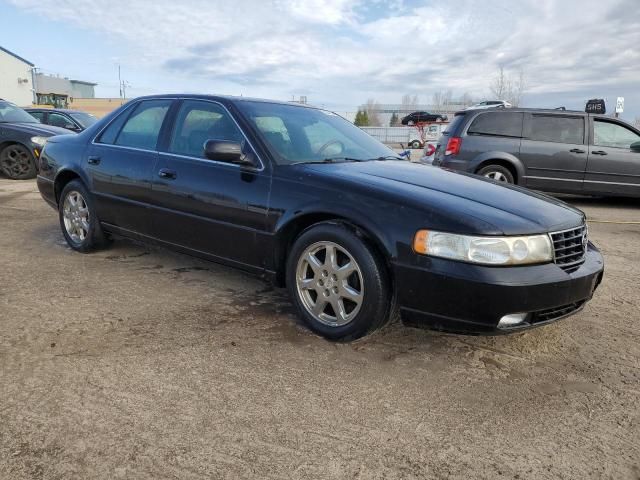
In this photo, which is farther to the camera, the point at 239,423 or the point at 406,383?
the point at 406,383

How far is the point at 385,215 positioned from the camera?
279 centimetres

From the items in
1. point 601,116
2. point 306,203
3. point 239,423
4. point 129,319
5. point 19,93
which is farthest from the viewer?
point 19,93

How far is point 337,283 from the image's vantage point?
2982 mm

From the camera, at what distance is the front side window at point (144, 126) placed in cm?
415

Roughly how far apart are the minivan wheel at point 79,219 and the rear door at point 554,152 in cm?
663

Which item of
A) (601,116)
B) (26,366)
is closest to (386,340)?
(26,366)

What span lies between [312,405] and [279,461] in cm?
42

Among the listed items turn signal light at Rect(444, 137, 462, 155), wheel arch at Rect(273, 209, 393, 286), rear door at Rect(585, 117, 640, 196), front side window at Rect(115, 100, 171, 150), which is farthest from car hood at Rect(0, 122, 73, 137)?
rear door at Rect(585, 117, 640, 196)

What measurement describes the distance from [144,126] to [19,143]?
733 cm

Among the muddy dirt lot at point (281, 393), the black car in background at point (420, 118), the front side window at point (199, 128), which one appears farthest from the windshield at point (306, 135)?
the black car in background at point (420, 118)

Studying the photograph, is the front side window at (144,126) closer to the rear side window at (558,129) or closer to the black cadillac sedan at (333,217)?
the black cadillac sedan at (333,217)

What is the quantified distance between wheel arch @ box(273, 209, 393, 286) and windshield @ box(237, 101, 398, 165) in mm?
441

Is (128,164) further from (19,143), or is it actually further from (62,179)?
(19,143)

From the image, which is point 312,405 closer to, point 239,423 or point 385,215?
point 239,423
